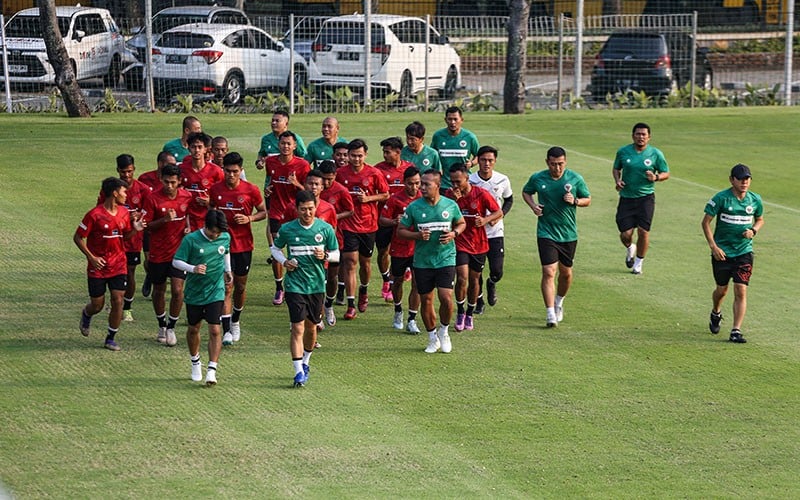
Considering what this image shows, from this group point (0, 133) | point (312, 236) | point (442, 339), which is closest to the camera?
point (312, 236)

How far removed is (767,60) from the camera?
41688 mm

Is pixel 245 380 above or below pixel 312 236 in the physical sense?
below

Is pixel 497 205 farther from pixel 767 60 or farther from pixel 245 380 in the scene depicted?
pixel 767 60

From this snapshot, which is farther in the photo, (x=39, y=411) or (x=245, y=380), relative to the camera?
(x=245, y=380)

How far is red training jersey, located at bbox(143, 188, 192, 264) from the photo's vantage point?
44.2 feet

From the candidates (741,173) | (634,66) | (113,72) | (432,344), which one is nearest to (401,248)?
(432,344)

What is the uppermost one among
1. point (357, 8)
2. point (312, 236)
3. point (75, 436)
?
point (357, 8)

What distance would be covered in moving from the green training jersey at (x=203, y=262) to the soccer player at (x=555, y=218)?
13.6 feet

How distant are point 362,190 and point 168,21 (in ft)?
56.7

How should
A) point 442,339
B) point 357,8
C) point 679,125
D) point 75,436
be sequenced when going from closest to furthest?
point 75,436 < point 442,339 < point 679,125 < point 357,8

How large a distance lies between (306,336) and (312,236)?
1009mm

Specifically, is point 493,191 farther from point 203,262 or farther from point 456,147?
point 203,262

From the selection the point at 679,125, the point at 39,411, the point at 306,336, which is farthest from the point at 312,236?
the point at 679,125

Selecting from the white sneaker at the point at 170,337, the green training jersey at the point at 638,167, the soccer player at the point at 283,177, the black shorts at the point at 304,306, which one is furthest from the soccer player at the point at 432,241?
the green training jersey at the point at 638,167
